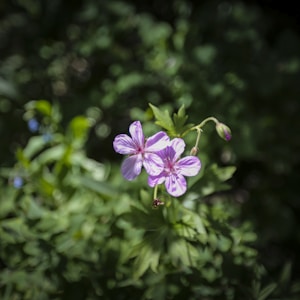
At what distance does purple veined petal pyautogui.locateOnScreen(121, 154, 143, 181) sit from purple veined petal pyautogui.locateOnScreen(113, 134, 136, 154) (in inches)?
0.8

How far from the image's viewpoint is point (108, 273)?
1.57 metres

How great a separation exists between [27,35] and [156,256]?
1348 mm

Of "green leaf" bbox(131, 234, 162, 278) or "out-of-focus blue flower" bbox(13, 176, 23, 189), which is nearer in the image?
"green leaf" bbox(131, 234, 162, 278)

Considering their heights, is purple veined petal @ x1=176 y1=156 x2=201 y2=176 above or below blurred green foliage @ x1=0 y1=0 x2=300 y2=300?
above

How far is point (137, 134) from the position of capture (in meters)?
1.22

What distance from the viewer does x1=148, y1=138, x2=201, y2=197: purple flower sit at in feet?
3.98

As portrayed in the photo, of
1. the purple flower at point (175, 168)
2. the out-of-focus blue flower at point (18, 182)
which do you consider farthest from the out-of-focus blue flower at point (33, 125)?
the purple flower at point (175, 168)

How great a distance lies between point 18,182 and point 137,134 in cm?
72

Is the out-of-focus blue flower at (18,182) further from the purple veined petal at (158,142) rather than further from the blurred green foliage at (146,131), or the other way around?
the purple veined petal at (158,142)

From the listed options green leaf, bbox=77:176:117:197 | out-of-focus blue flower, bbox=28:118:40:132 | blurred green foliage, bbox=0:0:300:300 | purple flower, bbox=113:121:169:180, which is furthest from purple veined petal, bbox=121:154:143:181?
out-of-focus blue flower, bbox=28:118:40:132

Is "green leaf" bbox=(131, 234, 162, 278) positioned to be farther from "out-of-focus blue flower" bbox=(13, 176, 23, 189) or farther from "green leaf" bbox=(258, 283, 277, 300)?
"out-of-focus blue flower" bbox=(13, 176, 23, 189)

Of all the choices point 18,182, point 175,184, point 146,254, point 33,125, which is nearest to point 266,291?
point 146,254

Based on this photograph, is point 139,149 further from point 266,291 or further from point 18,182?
point 18,182

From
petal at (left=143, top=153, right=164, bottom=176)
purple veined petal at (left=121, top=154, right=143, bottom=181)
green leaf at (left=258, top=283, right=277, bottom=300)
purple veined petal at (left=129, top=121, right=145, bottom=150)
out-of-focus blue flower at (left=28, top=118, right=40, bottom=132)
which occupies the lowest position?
out-of-focus blue flower at (left=28, top=118, right=40, bottom=132)
